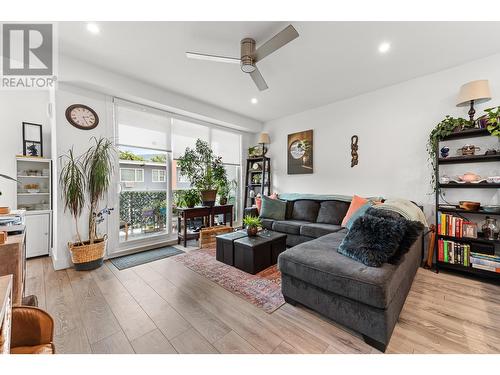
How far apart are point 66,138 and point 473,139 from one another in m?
5.27

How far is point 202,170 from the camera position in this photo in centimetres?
407

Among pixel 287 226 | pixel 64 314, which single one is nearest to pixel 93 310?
pixel 64 314

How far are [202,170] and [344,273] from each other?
3212mm

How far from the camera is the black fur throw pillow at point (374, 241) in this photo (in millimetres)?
1543

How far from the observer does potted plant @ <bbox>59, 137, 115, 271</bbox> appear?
8.51 ft

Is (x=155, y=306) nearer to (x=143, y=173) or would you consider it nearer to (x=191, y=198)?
(x=191, y=198)

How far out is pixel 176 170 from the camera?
396 cm

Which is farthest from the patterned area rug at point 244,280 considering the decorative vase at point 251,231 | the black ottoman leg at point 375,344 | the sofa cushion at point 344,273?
the black ottoman leg at point 375,344

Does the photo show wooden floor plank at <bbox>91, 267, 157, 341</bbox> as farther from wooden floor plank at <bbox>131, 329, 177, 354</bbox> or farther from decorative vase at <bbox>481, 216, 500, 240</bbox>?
decorative vase at <bbox>481, 216, 500, 240</bbox>

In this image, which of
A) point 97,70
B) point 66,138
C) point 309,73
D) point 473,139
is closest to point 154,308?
point 66,138

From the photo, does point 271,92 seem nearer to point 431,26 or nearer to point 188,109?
point 188,109

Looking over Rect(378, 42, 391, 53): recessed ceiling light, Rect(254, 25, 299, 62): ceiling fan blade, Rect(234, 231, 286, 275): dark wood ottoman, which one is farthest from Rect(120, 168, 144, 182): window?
Rect(378, 42, 391, 53): recessed ceiling light

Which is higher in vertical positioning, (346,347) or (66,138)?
(66,138)

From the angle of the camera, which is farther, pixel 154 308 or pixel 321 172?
pixel 321 172
